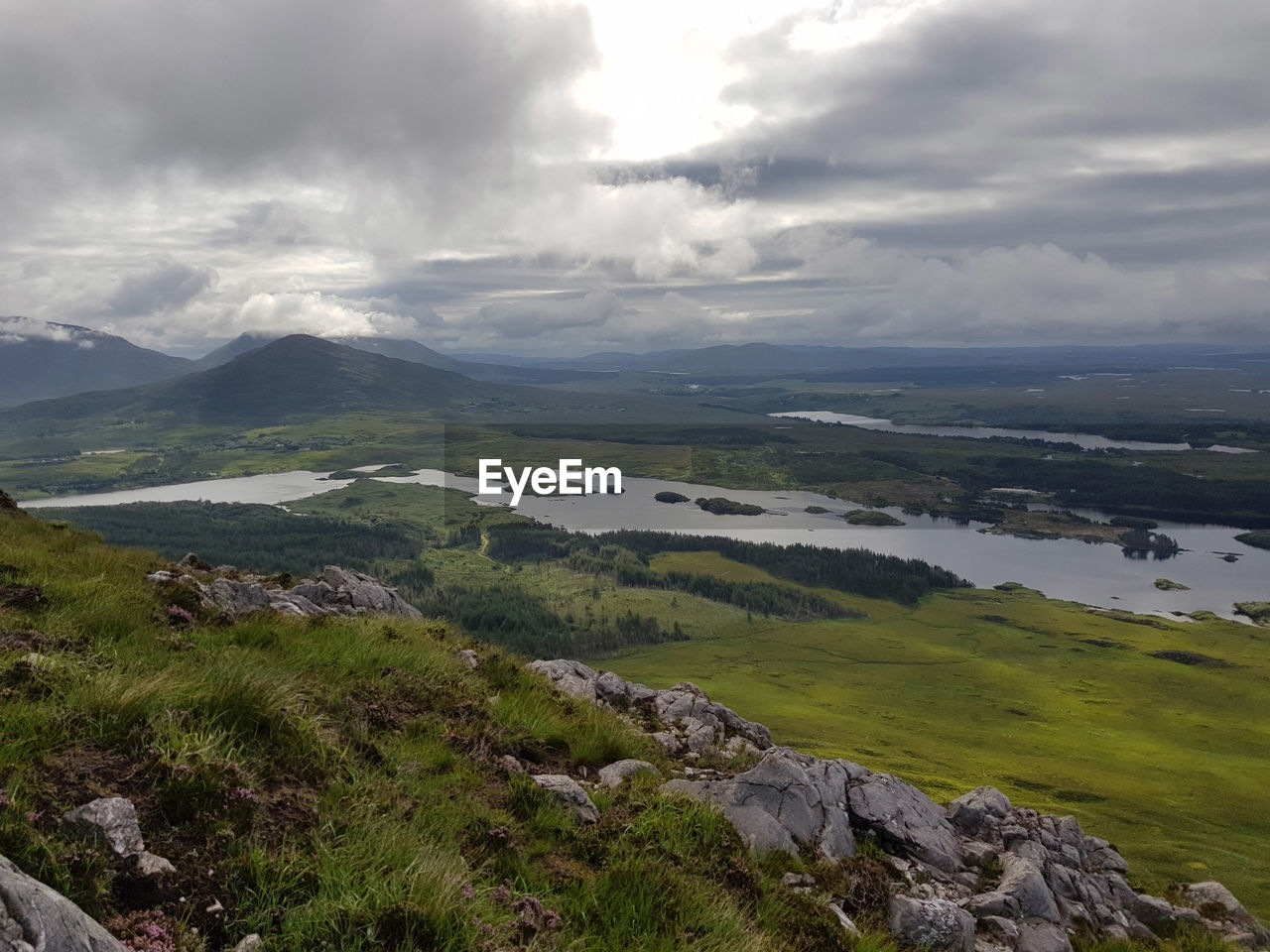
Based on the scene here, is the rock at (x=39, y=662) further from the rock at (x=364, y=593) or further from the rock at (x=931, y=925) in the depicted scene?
the rock at (x=364, y=593)

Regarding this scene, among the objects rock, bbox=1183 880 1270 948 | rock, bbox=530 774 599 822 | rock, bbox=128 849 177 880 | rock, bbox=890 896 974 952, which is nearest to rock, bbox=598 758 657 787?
rock, bbox=530 774 599 822

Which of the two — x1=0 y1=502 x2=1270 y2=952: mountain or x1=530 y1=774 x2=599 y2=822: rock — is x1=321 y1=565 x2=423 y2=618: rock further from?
x1=530 y1=774 x2=599 y2=822: rock

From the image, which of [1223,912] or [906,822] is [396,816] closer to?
[906,822]

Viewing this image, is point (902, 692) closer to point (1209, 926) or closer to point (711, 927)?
point (1209, 926)

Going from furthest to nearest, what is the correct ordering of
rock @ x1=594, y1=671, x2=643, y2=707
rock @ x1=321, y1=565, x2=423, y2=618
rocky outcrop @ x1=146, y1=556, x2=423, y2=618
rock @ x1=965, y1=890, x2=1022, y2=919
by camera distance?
rock @ x1=321, y1=565, x2=423, y2=618 → rock @ x1=594, y1=671, x2=643, y2=707 → rocky outcrop @ x1=146, y1=556, x2=423, y2=618 → rock @ x1=965, y1=890, x2=1022, y2=919

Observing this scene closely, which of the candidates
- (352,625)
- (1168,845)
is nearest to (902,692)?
(1168,845)

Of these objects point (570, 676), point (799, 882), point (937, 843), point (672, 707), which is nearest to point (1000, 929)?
point (937, 843)

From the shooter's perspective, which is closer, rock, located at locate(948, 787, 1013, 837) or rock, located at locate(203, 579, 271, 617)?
rock, located at locate(203, 579, 271, 617)
